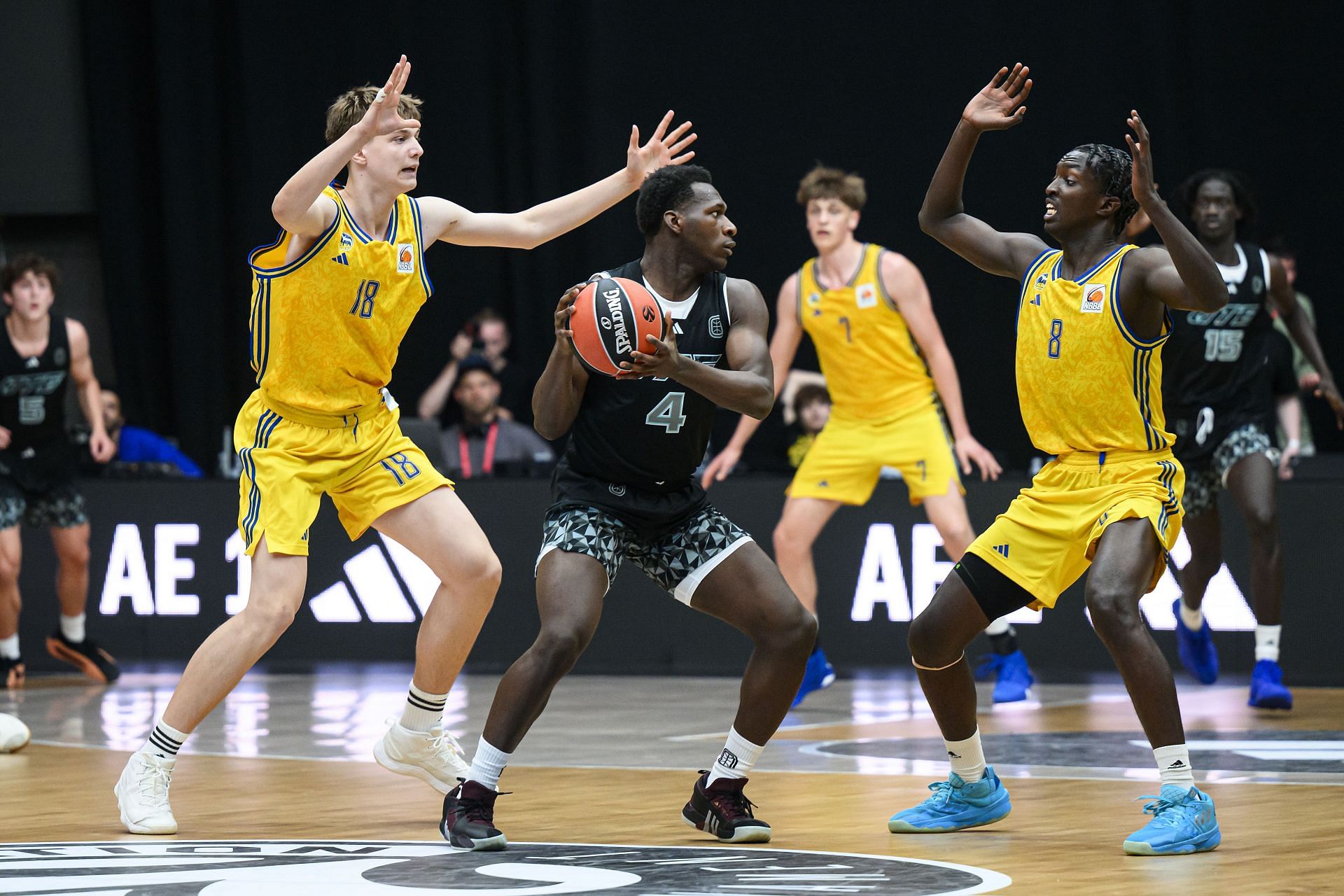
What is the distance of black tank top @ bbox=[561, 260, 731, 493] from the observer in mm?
5020

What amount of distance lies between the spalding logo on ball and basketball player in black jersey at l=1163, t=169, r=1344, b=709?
3.73 metres

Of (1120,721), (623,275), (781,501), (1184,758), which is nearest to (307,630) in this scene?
(781,501)

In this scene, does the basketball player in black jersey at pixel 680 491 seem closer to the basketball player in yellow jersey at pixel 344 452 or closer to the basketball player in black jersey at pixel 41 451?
the basketball player in yellow jersey at pixel 344 452

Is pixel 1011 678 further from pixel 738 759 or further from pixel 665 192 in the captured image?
pixel 665 192

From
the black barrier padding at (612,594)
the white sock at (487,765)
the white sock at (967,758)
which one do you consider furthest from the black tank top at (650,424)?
the black barrier padding at (612,594)

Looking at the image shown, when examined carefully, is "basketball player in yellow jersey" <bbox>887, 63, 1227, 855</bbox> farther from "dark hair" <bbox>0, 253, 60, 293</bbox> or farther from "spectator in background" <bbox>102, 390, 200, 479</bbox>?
"spectator in background" <bbox>102, 390, 200, 479</bbox>

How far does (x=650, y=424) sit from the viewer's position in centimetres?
502

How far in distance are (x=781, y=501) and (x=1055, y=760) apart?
3406 millimetres

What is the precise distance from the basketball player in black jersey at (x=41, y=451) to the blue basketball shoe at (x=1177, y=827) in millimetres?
6361

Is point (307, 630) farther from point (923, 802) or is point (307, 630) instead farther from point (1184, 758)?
point (1184, 758)

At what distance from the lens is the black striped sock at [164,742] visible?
521cm

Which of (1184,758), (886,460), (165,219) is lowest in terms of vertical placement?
(1184,758)

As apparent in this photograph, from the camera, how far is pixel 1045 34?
40.1 ft

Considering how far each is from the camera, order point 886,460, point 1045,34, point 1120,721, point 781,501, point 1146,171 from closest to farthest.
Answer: point 1146,171, point 1120,721, point 886,460, point 781,501, point 1045,34
